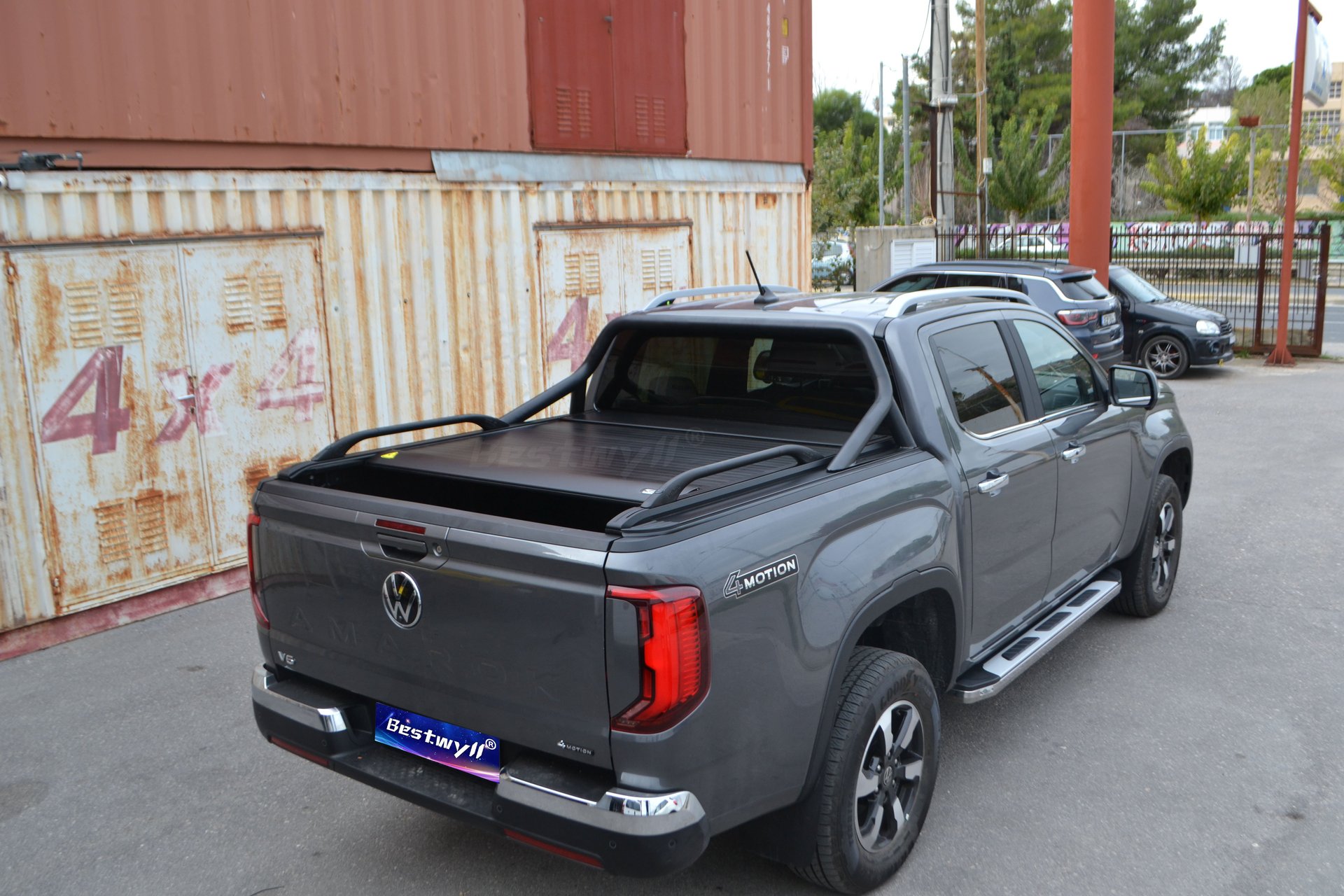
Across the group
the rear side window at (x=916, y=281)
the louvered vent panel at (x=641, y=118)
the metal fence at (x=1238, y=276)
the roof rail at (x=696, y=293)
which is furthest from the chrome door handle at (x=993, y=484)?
the metal fence at (x=1238, y=276)

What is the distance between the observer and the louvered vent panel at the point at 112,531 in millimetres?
6320

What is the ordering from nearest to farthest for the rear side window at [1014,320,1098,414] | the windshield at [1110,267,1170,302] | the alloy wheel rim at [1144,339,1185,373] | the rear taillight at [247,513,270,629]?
the rear taillight at [247,513,270,629]
the rear side window at [1014,320,1098,414]
the alloy wheel rim at [1144,339,1185,373]
the windshield at [1110,267,1170,302]

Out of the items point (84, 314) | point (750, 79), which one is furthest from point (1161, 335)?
point (84, 314)

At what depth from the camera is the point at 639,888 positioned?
144 inches

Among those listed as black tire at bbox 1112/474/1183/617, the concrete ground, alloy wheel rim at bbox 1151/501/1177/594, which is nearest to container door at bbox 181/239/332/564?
the concrete ground

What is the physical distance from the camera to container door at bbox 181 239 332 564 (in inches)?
266

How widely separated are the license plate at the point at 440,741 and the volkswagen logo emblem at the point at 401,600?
303 millimetres

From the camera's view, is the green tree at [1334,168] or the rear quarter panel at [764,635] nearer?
the rear quarter panel at [764,635]

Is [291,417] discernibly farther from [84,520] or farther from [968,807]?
[968,807]

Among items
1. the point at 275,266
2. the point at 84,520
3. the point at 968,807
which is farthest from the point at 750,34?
the point at 968,807

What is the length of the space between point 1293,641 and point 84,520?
6306mm

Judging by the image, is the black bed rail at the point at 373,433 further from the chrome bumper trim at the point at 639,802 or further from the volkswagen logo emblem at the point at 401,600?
the chrome bumper trim at the point at 639,802

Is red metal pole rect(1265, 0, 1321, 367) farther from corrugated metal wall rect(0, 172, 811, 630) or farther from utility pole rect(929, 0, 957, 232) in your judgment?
corrugated metal wall rect(0, 172, 811, 630)

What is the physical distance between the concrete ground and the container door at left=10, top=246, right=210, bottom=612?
42 centimetres
